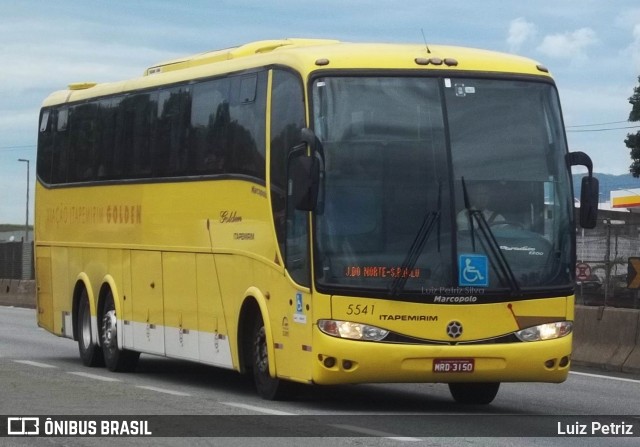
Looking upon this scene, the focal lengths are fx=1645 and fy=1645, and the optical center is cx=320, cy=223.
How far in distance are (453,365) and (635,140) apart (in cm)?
7324

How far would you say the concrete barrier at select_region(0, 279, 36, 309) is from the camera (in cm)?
4553

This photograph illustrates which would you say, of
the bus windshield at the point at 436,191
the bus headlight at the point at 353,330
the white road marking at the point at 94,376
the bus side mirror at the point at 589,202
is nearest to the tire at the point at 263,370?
the bus headlight at the point at 353,330

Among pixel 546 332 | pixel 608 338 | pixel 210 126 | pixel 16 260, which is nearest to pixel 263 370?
pixel 546 332

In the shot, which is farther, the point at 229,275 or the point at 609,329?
the point at 609,329

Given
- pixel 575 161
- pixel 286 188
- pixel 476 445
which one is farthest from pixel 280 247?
pixel 476 445

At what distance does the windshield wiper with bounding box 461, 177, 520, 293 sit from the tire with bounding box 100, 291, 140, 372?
7.39m

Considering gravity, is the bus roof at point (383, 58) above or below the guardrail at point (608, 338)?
above

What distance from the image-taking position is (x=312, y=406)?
50.6 ft

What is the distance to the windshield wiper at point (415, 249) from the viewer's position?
1453 cm

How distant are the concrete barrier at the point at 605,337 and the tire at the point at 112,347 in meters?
6.06

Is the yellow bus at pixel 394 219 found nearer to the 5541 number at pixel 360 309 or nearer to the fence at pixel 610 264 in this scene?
the 5541 number at pixel 360 309

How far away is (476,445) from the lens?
12.2m

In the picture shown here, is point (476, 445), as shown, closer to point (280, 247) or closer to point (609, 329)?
point (280, 247)

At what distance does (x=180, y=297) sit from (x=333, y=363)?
15.2 feet
